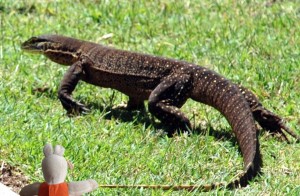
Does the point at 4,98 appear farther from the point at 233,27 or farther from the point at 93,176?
the point at 233,27

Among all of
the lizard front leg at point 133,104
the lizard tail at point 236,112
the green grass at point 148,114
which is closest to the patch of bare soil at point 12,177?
the green grass at point 148,114

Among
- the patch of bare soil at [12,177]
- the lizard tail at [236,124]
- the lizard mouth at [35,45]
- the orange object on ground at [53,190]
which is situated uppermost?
the orange object on ground at [53,190]

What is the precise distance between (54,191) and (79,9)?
23.4 ft

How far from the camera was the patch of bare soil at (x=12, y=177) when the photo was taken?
6049 millimetres

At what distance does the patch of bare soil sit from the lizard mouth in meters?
3.15

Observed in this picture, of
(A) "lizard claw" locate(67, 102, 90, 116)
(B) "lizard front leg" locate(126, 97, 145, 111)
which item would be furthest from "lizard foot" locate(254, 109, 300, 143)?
(A) "lizard claw" locate(67, 102, 90, 116)

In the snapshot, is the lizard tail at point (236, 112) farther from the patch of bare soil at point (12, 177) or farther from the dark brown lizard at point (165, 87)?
the patch of bare soil at point (12, 177)

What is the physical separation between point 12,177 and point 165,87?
222cm

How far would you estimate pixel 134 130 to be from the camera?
7.66 meters

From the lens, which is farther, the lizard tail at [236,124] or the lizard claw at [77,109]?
the lizard claw at [77,109]

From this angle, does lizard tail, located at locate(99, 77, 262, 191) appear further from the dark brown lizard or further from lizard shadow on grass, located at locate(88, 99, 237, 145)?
lizard shadow on grass, located at locate(88, 99, 237, 145)

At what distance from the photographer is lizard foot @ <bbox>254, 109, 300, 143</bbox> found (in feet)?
25.2

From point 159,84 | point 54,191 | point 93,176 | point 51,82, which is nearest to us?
point 54,191

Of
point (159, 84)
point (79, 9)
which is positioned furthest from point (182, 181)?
point (79, 9)
